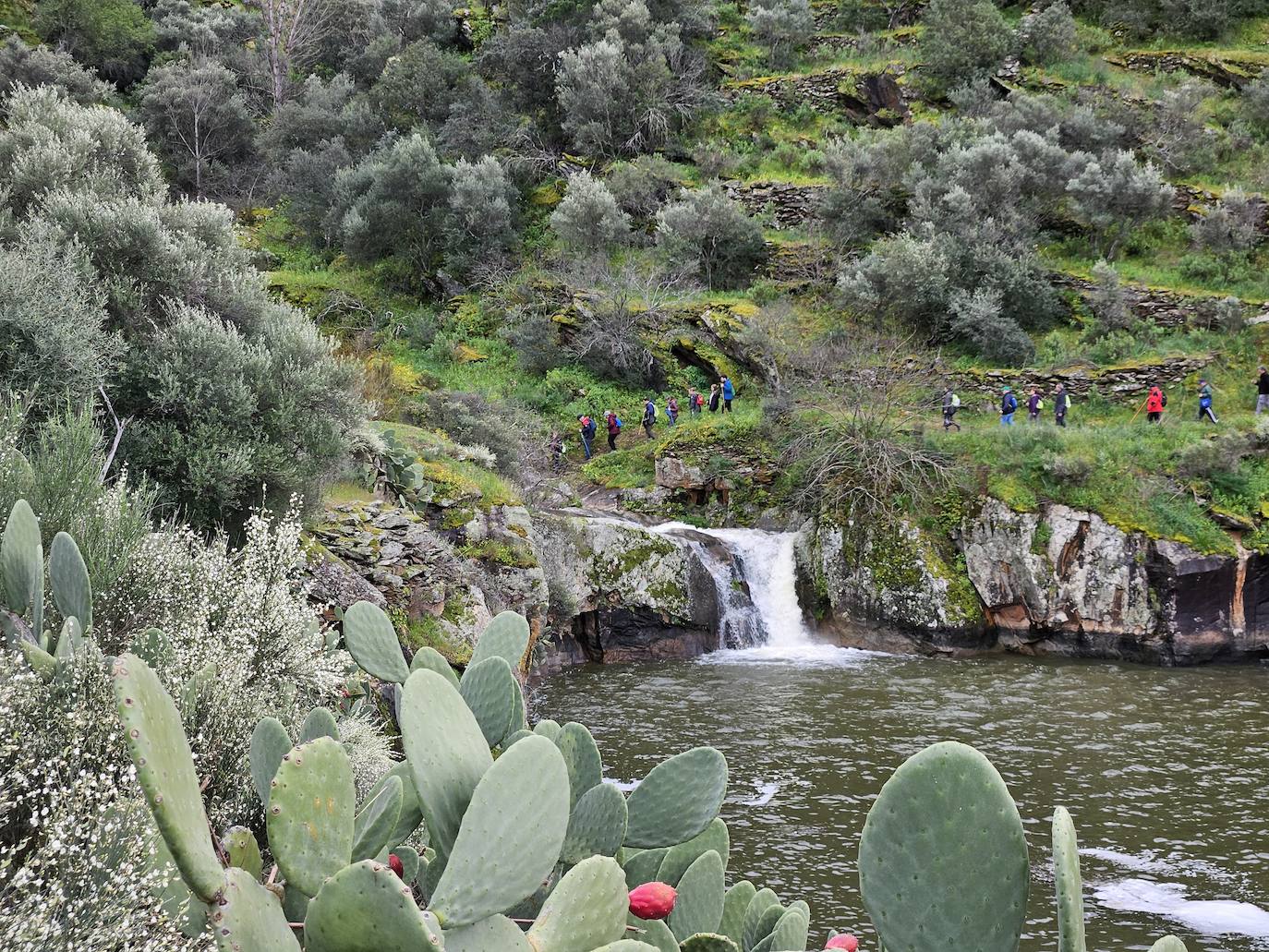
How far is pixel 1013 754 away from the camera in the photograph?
12047 mm

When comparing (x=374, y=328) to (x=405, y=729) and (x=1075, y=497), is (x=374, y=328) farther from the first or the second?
(x=405, y=729)

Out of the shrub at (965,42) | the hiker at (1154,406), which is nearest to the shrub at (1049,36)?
the shrub at (965,42)

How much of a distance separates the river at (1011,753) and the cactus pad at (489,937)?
639 centimetres

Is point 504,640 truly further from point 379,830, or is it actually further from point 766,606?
point 766,606

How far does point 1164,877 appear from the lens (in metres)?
8.54

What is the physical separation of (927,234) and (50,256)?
25.9 metres

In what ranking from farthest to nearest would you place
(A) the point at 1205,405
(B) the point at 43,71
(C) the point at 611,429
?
(B) the point at 43,71, (C) the point at 611,429, (A) the point at 1205,405

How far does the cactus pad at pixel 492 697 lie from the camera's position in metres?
2.66

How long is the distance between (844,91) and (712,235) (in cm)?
1147

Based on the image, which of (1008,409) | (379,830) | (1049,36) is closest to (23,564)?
(379,830)

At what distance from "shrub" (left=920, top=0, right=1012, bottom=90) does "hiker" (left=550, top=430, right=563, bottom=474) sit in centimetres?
2240

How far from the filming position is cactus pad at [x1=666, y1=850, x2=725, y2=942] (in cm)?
239

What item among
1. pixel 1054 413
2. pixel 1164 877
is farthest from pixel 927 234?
pixel 1164 877

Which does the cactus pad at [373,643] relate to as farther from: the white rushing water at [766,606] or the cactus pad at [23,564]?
the white rushing water at [766,606]
